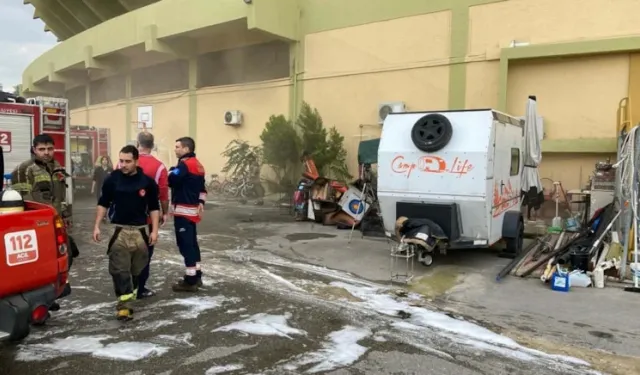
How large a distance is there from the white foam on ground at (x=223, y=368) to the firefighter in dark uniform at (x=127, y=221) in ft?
4.44

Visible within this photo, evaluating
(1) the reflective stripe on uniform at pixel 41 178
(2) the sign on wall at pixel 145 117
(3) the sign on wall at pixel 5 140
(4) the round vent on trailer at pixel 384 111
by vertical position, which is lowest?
(1) the reflective stripe on uniform at pixel 41 178

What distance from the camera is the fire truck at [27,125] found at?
7.70m

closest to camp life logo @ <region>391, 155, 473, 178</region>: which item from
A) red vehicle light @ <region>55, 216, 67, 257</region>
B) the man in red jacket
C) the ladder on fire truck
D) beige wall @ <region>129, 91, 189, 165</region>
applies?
the man in red jacket

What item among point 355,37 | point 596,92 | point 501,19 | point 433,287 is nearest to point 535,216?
point 596,92

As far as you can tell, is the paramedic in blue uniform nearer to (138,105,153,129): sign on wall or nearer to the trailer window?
the trailer window

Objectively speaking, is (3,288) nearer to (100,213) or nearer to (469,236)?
(100,213)

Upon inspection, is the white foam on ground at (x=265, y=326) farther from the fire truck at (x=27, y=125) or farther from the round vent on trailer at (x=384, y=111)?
the round vent on trailer at (x=384, y=111)

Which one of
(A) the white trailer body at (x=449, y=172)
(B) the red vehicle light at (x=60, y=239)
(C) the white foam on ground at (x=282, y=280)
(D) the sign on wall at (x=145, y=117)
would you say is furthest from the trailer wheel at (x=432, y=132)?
(D) the sign on wall at (x=145, y=117)

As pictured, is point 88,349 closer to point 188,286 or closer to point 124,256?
point 124,256

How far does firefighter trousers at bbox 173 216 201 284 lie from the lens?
5320 millimetres

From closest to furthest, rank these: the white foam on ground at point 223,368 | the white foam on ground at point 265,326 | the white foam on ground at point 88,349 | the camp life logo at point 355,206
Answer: the white foam on ground at point 223,368
the white foam on ground at point 88,349
the white foam on ground at point 265,326
the camp life logo at point 355,206

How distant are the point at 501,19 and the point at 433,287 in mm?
7875

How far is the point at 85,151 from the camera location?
1655 cm

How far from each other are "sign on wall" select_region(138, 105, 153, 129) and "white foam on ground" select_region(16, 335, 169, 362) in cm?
1767
